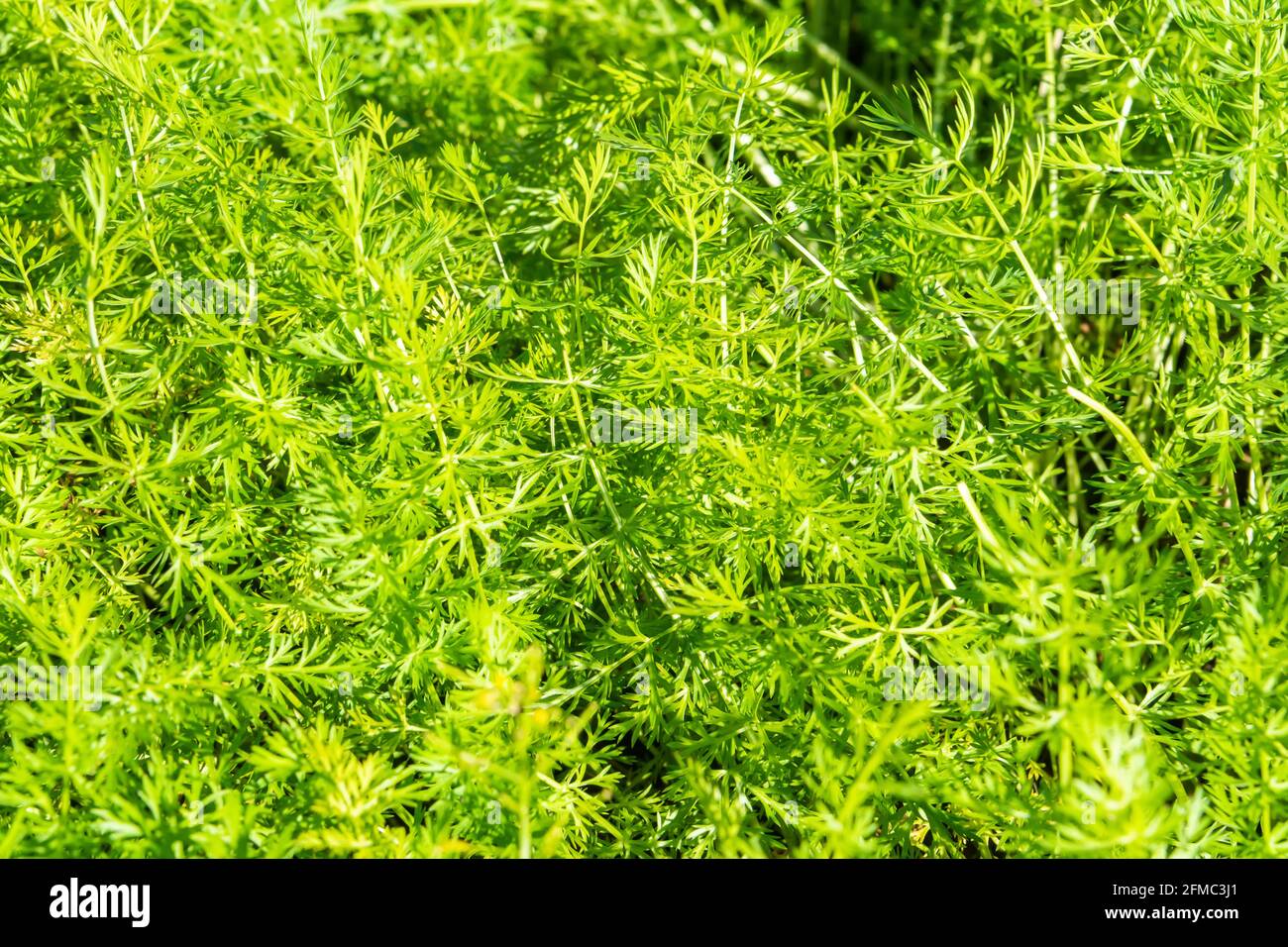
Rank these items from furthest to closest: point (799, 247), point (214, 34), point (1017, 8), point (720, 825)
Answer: point (214, 34)
point (1017, 8)
point (799, 247)
point (720, 825)

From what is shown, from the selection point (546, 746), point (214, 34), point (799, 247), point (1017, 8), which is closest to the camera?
point (546, 746)

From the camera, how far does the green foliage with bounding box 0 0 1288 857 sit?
1244 mm

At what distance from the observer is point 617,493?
1492 mm

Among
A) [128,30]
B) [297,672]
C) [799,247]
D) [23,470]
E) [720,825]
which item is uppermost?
[128,30]

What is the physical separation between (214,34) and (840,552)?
1.63m

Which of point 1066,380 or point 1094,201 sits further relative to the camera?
point 1094,201

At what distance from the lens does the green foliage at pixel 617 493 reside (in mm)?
1244
